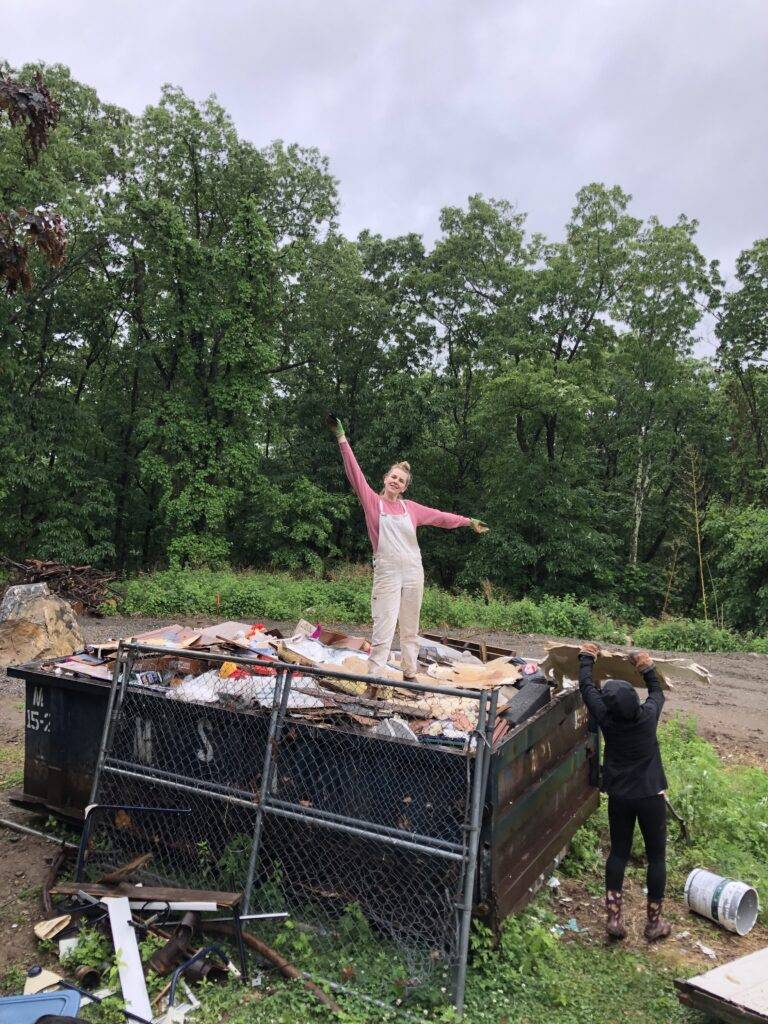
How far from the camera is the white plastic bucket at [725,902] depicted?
4.16 m

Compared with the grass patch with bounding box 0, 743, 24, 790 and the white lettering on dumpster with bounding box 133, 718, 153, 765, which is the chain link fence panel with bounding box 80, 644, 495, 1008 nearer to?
the white lettering on dumpster with bounding box 133, 718, 153, 765

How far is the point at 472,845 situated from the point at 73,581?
13976 millimetres

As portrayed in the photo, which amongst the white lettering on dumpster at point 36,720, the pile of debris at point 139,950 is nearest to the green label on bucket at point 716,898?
the pile of debris at point 139,950

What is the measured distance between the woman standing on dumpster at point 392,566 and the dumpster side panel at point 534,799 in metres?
1.16

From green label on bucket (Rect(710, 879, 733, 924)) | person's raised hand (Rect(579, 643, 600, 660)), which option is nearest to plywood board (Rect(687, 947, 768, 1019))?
green label on bucket (Rect(710, 879, 733, 924))

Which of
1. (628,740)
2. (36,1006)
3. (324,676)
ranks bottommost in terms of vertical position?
(36,1006)

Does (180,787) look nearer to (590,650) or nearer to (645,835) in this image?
(590,650)

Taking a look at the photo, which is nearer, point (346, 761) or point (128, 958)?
point (128, 958)

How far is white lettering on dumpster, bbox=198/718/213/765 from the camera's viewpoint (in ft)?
13.9

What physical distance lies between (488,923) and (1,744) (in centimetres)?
569

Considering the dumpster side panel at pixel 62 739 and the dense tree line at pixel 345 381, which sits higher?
the dense tree line at pixel 345 381

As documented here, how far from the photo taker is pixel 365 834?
11.7ft

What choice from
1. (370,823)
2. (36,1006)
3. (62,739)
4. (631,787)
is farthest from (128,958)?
(631,787)

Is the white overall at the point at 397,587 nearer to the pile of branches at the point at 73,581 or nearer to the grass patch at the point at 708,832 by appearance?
the grass patch at the point at 708,832
